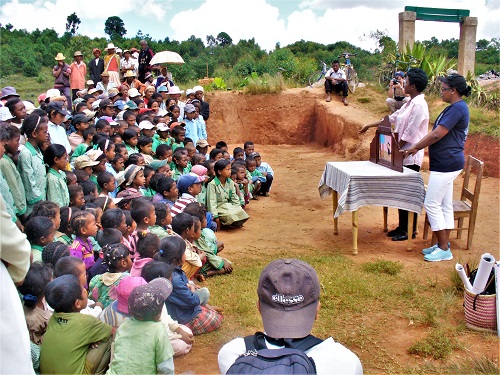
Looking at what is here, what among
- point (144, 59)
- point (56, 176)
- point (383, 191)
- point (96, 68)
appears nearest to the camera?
point (56, 176)

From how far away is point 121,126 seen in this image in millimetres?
8312

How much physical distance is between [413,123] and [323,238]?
75.7 inches

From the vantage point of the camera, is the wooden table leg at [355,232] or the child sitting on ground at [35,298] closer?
the child sitting on ground at [35,298]

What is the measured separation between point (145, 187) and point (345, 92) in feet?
30.9

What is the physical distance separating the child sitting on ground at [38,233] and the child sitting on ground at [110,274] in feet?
1.72

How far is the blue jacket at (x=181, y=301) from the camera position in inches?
171

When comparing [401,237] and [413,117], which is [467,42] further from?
[401,237]

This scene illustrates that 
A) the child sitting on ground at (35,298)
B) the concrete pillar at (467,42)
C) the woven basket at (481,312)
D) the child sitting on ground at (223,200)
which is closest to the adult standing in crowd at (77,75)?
the child sitting on ground at (223,200)

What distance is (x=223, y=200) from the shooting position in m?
7.76

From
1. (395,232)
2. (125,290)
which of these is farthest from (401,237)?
(125,290)

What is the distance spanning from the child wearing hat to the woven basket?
102 inches

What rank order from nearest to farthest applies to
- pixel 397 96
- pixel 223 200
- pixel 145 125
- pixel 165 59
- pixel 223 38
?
pixel 223 200 → pixel 145 125 → pixel 397 96 → pixel 165 59 → pixel 223 38

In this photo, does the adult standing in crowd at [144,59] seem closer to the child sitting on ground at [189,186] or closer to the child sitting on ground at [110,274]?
the child sitting on ground at [189,186]

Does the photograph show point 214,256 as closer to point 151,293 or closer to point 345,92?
point 151,293
